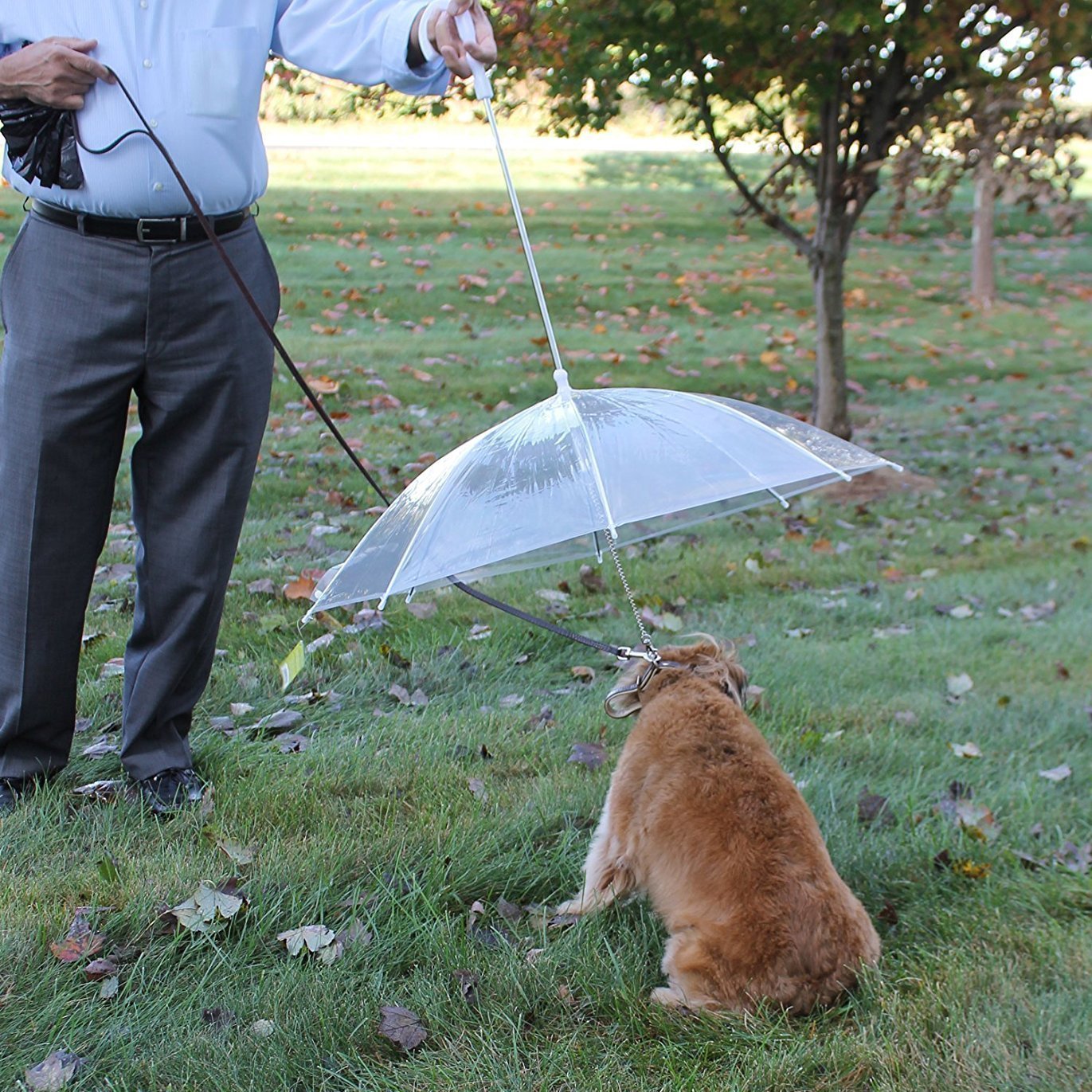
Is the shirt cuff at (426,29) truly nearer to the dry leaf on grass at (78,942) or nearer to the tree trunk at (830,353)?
the dry leaf on grass at (78,942)

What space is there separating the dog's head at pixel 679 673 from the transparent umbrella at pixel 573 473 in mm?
463

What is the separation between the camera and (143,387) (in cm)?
309

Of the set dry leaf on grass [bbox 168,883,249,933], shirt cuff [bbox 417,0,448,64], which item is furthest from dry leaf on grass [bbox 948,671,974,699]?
shirt cuff [bbox 417,0,448,64]

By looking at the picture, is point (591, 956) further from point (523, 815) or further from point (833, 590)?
point (833, 590)

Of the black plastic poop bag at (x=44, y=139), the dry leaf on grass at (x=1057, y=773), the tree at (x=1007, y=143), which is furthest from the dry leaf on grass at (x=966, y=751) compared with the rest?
the tree at (x=1007, y=143)

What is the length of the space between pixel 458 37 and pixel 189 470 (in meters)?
1.36

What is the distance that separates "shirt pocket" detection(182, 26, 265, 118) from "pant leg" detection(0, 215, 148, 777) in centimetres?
42

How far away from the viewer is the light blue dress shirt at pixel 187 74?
110 inches

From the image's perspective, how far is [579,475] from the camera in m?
2.63

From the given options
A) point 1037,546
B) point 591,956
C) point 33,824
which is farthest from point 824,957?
point 1037,546

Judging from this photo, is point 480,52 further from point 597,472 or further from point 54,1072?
point 54,1072

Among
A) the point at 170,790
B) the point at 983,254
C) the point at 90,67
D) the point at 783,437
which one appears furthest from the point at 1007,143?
the point at 983,254

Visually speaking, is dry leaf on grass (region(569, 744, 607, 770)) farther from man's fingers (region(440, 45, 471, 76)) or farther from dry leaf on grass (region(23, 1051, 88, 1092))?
man's fingers (region(440, 45, 471, 76))

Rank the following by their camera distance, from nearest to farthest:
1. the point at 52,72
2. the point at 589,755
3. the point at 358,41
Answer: the point at 52,72, the point at 358,41, the point at 589,755
